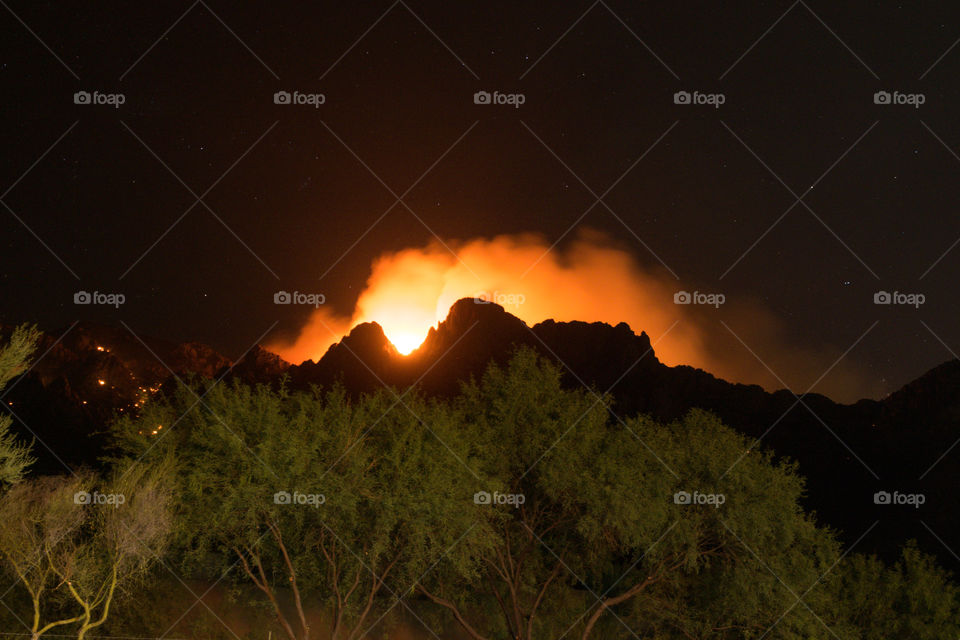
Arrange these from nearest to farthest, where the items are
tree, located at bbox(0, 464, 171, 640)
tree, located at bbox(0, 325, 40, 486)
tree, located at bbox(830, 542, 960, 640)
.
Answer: tree, located at bbox(0, 325, 40, 486) → tree, located at bbox(0, 464, 171, 640) → tree, located at bbox(830, 542, 960, 640)

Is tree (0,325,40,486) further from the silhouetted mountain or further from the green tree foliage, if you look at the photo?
the silhouetted mountain

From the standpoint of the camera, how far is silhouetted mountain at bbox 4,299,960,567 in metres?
95.9

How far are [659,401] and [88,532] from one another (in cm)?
10896

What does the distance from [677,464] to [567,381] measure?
316ft

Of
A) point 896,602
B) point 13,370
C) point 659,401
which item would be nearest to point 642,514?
point 13,370

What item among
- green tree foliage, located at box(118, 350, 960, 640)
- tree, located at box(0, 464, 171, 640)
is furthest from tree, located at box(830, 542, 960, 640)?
tree, located at box(0, 464, 171, 640)

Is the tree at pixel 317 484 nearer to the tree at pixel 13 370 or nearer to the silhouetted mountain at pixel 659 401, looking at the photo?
the tree at pixel 13 370

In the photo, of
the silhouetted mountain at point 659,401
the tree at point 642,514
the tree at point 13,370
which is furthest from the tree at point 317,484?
the silhouetted mountain at point 659,401

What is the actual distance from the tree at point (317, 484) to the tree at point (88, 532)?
1052 millimetres

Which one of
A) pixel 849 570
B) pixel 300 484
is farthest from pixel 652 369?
pixel 300 484

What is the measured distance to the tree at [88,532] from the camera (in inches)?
898

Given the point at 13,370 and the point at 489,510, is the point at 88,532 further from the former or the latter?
the point at 489,510

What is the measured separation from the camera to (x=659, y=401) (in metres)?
124

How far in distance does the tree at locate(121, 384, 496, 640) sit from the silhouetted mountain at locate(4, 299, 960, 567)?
62.4 metres
